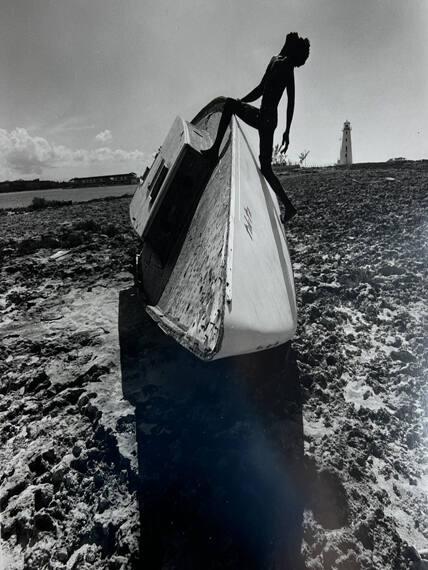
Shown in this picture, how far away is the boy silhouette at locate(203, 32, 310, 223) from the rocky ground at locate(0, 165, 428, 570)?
1678 millimetres

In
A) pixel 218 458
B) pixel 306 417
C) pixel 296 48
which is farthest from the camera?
pixel 296 48

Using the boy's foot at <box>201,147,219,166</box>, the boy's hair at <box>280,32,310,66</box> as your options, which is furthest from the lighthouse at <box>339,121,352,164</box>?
the boy's hair at <box>280,32,310,66</box>

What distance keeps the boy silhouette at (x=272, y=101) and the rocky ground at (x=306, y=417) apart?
1.68m

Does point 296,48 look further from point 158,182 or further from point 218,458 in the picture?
point 218,458

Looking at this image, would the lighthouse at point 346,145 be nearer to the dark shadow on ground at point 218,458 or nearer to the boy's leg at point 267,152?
the boy's leg at point 267,152

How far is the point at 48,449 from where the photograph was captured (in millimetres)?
2395

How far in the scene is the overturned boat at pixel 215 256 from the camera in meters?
1.96

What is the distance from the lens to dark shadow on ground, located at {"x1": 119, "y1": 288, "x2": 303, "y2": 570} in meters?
1.80

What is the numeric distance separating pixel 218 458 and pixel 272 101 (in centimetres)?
341

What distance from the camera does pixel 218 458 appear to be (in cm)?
229

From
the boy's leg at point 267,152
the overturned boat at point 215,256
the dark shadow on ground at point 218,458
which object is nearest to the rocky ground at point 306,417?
the dark shadow on ground at point 218,458

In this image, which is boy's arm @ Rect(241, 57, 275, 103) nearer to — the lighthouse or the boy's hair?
the boy's hair

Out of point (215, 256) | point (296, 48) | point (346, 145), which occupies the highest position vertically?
point (346, 145)

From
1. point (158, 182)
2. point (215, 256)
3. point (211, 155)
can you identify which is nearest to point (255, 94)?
point (211, 155)
